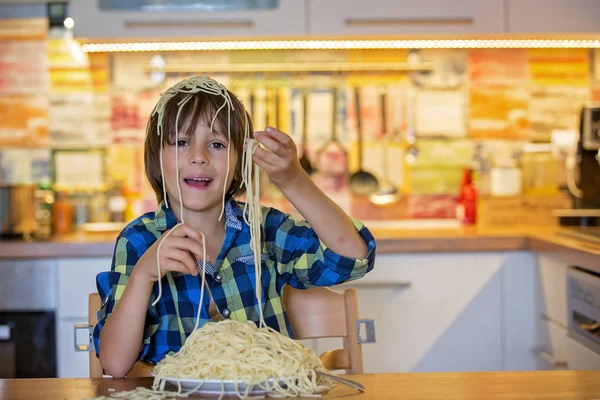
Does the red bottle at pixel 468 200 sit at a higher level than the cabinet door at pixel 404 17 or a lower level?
lower

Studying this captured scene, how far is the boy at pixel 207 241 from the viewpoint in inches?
42.6

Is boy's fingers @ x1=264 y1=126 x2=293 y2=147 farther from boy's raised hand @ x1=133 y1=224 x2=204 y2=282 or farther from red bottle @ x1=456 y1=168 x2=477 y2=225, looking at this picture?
red bottle @ x1=456 y1=168 x2=477 y2=225

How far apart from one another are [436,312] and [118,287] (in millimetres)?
1300

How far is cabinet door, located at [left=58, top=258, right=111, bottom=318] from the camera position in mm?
2217

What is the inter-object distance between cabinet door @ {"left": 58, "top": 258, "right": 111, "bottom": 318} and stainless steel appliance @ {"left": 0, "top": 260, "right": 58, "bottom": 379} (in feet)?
0.07

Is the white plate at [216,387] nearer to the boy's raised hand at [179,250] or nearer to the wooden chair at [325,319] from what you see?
the boy's raised hand at [179,250]

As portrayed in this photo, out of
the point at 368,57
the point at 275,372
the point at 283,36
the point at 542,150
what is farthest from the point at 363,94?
the point at 275,372

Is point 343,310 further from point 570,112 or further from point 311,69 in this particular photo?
point 570,112

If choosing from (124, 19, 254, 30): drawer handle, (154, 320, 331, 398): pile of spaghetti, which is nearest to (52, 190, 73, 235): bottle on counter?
(124, 19, 254, 30): drawer handle

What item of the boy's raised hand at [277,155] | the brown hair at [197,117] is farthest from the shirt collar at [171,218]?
the boy's raised hand at [277,155]

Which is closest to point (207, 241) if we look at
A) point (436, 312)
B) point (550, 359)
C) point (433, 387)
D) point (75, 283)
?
point (433, 387)

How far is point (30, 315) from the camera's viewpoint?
222cm

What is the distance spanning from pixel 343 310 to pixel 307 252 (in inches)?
5.1

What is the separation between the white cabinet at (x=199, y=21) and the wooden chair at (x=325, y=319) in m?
1.26
